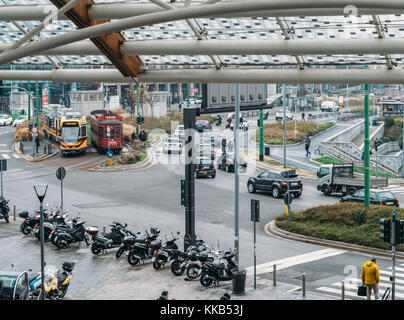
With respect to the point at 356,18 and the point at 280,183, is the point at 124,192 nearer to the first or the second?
the point at 280,183

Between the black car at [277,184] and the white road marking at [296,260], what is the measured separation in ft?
36.5

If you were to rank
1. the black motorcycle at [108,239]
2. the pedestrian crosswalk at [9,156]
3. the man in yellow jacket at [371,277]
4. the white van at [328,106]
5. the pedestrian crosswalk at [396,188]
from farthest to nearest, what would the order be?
the white van at [328,106] → the pedestrian crosswalk at [9,156] → the pedestrian crosswalk at [396,188] → the black motorcycle at [108,239] → the man in yellow jacket at [371,277]

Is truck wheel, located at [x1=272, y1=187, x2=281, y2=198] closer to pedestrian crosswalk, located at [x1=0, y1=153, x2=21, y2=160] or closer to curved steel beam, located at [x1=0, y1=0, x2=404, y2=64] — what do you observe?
pedestrian crosswalk, located at [x1=0, y1=153, x2=21, y2=160]

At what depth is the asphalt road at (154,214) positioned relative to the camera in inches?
834

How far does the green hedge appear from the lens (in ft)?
79.3

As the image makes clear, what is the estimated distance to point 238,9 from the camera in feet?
Result: 22.8

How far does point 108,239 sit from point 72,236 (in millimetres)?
1837

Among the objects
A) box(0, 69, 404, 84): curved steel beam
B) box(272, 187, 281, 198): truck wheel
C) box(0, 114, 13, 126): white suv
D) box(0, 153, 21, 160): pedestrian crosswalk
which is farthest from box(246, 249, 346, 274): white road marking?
box(0, 114, 13, 126): white suv

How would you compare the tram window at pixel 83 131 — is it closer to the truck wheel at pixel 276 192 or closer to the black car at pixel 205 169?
the black car at pixel 205 169

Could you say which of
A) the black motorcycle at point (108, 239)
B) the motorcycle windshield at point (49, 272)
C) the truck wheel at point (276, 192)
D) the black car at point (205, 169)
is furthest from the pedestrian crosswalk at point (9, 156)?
the motorcycle windshield at point (49, 272)

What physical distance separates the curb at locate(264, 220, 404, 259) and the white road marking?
46 centimetres

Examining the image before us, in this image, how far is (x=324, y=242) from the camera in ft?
80.8

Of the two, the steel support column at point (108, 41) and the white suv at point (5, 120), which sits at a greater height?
the steel support column at point (108, 41)

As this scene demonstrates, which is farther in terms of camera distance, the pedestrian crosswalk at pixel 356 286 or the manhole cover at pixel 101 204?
the manhole cover at pixel 101 204
